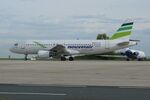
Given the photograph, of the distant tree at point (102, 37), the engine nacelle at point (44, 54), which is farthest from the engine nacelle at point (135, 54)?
the distant tree at point (102, 37)

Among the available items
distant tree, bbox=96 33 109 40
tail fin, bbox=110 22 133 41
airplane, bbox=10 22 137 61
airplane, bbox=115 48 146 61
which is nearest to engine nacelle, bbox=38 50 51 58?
airplane, bbox=10 22 137 61

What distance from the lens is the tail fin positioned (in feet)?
216

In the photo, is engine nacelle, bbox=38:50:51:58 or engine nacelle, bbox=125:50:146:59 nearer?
engine nacelle, bbox=38:50:51:58

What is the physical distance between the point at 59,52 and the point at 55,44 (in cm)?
179

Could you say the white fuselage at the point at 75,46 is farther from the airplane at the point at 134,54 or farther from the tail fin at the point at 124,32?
the airplane at the point at 134,54

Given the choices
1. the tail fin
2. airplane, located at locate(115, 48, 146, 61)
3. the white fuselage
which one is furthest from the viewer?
airplane, located at locate(115, 48, 146, 61)

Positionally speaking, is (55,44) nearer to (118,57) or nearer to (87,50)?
(87,50)

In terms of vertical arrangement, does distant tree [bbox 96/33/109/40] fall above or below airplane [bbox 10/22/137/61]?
above

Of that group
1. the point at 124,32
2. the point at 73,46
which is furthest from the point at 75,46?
the point at 124,32

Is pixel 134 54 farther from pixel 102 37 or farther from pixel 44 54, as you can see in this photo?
pixel 102 37

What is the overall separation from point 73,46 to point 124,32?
328 inches

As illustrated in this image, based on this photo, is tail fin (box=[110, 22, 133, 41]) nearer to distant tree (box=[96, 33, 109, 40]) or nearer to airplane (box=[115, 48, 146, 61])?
airplane (box=[115, 48, 146, 61])

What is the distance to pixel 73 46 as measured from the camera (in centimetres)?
6500

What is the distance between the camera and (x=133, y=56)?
7094 centimetres
